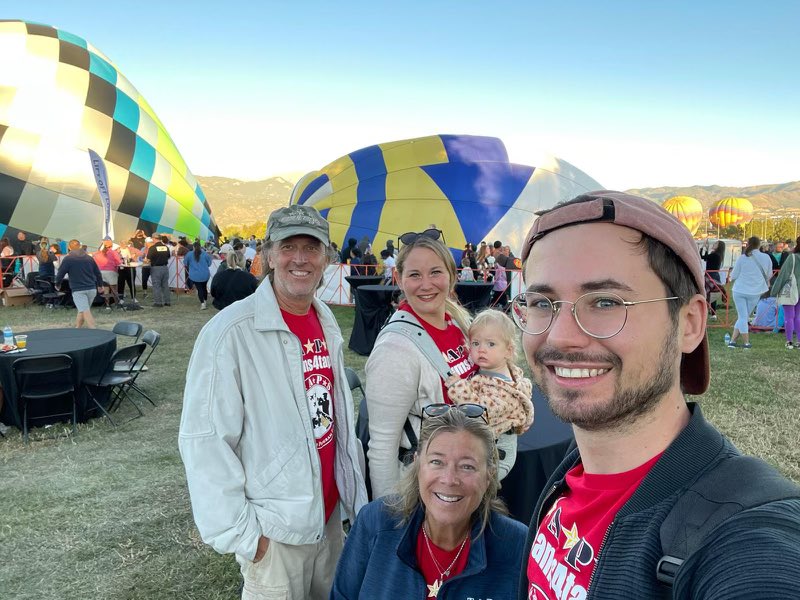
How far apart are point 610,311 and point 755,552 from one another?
0.39m

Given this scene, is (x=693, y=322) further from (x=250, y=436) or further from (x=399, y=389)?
(x=250, y=436)

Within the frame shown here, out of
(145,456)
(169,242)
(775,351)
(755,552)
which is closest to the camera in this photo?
(755,552)

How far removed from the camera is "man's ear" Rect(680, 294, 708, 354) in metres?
0.94

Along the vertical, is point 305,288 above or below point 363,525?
above

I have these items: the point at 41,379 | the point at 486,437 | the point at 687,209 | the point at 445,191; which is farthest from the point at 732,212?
the point at 486,437

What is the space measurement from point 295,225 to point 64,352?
177 inches

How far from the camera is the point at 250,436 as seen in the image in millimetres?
1954

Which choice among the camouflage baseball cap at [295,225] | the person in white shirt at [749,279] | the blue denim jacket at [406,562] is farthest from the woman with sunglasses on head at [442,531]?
the person in white shirt at [749,279]

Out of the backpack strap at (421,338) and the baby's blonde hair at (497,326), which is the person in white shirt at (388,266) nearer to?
the baby's blonde hair at (497,326)

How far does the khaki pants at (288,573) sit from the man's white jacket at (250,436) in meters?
0.08

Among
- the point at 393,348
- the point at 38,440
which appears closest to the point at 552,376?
the point at 393,348

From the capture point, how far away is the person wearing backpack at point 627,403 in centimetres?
74

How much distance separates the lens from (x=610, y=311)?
90cm

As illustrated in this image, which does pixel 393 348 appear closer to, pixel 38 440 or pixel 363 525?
pixel 363 525
